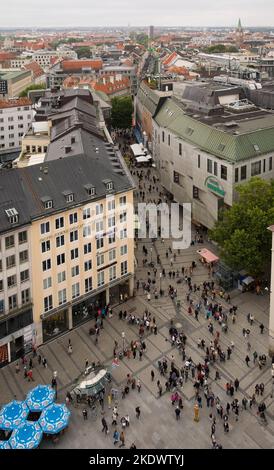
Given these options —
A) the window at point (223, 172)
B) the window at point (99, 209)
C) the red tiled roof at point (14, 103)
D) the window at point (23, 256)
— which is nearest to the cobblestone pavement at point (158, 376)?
the window at point (23, 256)

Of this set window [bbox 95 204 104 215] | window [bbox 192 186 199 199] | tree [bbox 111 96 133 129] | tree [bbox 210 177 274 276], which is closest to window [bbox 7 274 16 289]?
window [bbox 95 204 104 215]

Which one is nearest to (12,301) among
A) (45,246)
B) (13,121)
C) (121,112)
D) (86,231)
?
(45,246)

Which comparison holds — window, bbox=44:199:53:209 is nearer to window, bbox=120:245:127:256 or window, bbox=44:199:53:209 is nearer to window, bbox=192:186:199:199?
window, bbox=120:245:127:256

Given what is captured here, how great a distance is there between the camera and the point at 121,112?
525ft

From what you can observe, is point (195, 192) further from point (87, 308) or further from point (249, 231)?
point (87, 308)

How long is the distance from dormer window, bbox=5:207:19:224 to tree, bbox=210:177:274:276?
2856 centimetres

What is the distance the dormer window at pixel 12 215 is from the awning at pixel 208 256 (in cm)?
3191

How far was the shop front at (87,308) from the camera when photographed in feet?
205

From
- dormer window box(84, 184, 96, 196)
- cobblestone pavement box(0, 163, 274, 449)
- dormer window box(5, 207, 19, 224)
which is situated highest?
dormer window box(84, 184, 96, 196)

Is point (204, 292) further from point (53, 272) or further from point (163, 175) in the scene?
point (163, 175)

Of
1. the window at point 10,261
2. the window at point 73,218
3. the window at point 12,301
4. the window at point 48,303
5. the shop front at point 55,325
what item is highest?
the window at point 73,218

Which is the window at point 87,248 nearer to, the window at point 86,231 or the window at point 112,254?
the window at point 86,231

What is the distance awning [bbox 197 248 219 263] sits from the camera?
245 feet
